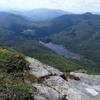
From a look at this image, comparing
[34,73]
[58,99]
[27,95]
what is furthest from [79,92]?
[27,95]

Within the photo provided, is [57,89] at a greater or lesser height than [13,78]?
lesser

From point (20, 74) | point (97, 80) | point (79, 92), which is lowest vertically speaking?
point (97, 80)

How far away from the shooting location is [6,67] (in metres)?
21.9

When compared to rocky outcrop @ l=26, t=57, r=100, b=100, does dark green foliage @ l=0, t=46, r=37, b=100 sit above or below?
above

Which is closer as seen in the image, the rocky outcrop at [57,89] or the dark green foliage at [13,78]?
the dark green foliage at [13,78]

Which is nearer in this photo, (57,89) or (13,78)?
(13,78)

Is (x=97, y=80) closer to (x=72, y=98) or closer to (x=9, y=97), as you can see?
(x=72, y=98)

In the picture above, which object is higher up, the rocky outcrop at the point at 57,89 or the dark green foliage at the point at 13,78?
the dark green foliage at the point at 13,78

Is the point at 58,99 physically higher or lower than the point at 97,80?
higher

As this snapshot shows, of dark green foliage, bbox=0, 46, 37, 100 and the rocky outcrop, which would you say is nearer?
dark green foliage, bbox=0, 46, 37, 100

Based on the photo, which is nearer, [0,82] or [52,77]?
[0,82]

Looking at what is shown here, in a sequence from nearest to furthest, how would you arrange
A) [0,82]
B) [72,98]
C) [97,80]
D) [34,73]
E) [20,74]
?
[0,82] → [72,98] → [20,74] → [34,73] → [97,80]

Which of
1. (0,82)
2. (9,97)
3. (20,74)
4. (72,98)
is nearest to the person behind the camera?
(9,97)

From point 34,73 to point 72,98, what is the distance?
16.6 feet
